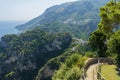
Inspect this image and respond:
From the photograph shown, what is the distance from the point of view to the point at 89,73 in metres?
50.8

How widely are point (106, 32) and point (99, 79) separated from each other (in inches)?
923

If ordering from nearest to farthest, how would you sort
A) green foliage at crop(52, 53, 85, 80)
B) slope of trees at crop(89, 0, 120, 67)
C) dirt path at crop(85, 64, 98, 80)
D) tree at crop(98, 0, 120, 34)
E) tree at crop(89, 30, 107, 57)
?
dirt path at crop(85, 64, 98, 80)
green foliage at crop(52, 53, 85, 80)
tree at crop(98, 0, 120, 34)
slope of trees at crop(89, 0, 120, 67)
tree at crop(89, 30, 107, 57)

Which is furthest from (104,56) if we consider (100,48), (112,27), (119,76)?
(119,76)

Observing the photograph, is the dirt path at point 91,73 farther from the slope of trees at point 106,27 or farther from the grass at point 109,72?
the slope of trees at point 106,27

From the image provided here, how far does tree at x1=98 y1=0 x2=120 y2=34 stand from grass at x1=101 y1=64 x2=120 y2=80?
463 inches

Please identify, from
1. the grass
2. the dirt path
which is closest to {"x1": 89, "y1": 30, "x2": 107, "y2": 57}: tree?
the grass

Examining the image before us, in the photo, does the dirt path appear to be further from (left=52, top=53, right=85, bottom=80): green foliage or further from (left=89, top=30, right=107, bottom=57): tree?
(left=89, top=30, right=107, bottom=57): tree

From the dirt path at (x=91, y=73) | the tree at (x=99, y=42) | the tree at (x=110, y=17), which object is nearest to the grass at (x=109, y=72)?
the dirt path at (x=91, y=73)

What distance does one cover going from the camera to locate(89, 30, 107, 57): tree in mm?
66062

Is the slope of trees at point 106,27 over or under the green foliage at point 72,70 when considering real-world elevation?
over

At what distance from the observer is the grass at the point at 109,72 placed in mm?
46138

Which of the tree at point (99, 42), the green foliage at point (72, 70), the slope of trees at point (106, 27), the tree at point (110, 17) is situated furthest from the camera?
the tree at point (99, 42)

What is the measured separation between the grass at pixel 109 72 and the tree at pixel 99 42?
11.2m

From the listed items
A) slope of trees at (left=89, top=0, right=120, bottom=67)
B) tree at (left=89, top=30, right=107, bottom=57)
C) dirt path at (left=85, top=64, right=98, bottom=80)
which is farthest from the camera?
tree at (left=89, top=30, right=107, bottom=57)
